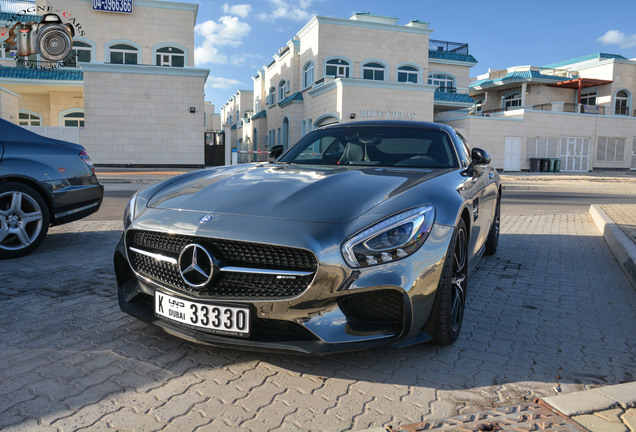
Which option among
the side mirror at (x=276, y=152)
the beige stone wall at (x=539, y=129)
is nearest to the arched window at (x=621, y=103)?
the beige stone wall at (x=539, y=129)

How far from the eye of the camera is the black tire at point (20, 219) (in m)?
5.11

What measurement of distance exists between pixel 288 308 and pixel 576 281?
368 cm

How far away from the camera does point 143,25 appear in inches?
1106

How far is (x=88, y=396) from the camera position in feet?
7.88

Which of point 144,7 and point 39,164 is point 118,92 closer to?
point 144,7

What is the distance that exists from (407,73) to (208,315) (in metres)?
33.2

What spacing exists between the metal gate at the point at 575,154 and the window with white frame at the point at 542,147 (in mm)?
826

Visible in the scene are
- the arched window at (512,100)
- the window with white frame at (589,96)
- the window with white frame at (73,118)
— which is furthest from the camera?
the arched window at (512,100)

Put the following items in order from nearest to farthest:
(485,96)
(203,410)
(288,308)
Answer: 1. (203,410)
2. (288,308)
3. (485,96)

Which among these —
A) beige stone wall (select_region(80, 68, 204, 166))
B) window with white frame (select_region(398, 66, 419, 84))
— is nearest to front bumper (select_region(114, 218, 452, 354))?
beige stone wall (select_region(80, 68, 204, 166))

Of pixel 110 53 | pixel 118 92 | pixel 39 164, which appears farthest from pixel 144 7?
pixel 39 164

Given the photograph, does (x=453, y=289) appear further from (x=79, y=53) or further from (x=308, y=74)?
(x=308, y=74)

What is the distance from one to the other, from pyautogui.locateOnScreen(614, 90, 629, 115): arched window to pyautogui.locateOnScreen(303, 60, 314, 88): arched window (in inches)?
1069

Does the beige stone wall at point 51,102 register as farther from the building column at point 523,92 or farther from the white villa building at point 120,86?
the building column at point 523,92
